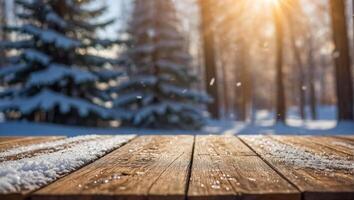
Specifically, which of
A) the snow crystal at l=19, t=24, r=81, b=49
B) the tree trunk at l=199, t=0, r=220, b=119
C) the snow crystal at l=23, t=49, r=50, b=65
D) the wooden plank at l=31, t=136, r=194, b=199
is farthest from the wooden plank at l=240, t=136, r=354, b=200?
the tree trunk at l=199, t=0, r=220, b=119

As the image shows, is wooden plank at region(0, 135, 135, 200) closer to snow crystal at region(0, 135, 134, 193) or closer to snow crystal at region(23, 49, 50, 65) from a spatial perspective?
snow crystal at region(0, 135, 134, 193)

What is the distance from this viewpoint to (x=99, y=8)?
12.7m

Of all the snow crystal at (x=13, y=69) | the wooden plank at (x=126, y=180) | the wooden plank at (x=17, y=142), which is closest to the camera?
the wooden plank at (x=126, y=180)

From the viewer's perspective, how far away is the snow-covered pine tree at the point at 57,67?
36.0 feet

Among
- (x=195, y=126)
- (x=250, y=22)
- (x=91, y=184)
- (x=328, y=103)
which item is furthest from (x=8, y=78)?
(x=328, y=103)

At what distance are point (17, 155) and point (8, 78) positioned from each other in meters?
10.9

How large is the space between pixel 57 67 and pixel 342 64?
8.30 meters

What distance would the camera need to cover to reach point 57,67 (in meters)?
11.3

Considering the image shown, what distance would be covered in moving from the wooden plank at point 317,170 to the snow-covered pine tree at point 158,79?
32.5 ft

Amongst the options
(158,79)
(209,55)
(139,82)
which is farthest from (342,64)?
(139,82)

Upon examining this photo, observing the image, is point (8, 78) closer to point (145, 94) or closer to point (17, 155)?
point (145, 94)

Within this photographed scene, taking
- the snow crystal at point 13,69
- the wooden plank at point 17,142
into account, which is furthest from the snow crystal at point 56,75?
the wooden plank at point 17,142

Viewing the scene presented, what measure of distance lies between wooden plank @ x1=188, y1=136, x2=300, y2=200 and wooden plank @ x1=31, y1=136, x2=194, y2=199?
0.05 metres

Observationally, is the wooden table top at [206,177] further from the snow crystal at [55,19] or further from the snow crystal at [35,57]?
the snow crystal at [55,19]
